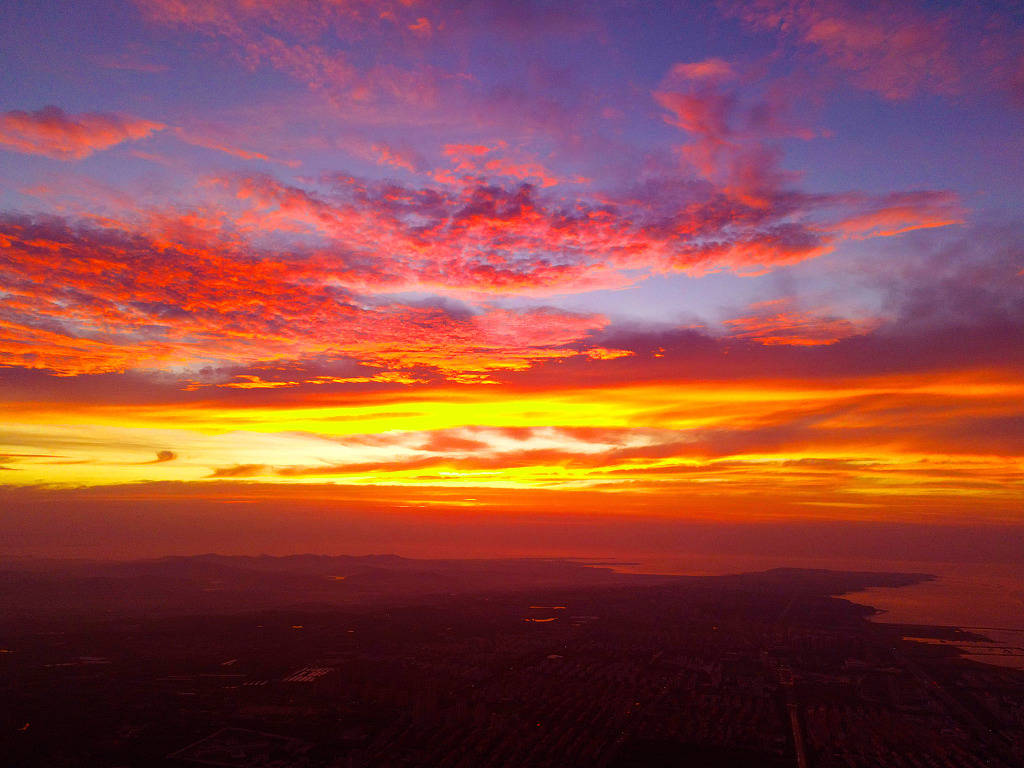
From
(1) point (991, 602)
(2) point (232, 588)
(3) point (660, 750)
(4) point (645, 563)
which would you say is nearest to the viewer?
(3) point (660, 750)

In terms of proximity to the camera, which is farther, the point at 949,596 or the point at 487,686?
the point at 949,596

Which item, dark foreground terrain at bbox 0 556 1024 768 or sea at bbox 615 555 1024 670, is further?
sea at bbox 615 555 1024 670

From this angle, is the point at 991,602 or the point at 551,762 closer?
the point at 551,762

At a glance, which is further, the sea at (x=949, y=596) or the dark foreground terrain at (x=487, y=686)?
the sea at (x=949, y=596)

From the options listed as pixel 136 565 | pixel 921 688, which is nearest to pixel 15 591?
pixel 136 565

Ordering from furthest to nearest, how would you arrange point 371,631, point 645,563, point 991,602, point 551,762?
point 645,563 < point 991,602 < point 371,631 < point 551,762

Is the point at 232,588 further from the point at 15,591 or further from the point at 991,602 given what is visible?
the point at 991,602

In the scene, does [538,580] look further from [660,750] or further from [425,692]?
[660,750]
